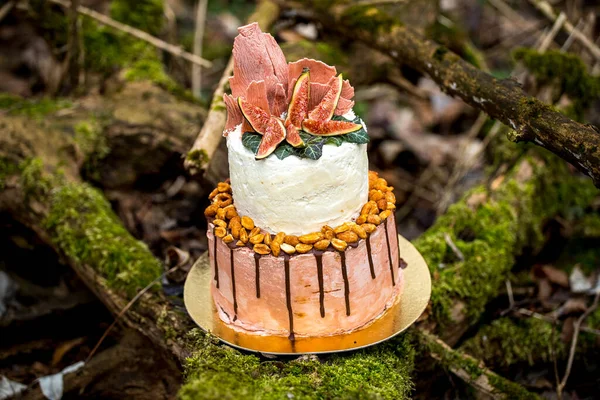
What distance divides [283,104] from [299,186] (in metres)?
0.39

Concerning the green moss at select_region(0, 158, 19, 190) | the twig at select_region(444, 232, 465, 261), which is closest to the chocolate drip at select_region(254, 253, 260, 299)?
the twig at select_region(444, 232, 465, 261)

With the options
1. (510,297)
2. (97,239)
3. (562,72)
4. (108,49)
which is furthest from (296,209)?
(108,49)

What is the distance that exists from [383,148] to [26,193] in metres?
3.30

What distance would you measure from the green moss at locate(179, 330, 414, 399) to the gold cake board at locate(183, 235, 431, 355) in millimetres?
52

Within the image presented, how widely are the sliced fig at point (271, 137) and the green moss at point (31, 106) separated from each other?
2485mm

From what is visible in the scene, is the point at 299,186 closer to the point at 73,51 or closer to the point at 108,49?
the point at 73,51

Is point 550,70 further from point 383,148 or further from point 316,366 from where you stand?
point 316,366

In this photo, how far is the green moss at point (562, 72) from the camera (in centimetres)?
417

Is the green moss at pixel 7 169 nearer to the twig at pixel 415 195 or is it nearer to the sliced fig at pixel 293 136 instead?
the sliced fig at pixel 293 136

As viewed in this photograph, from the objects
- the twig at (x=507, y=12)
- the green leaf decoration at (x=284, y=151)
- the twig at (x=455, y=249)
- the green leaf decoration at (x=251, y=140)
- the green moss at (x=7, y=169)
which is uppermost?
the green leaf decoration at (x=284, y=151)

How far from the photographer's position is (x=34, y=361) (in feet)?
12.7

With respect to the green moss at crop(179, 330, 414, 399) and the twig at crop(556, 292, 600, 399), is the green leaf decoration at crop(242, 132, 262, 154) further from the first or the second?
the twig at crop(556, 292, 600, 399)

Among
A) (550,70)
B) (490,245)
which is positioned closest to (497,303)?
(490,245)

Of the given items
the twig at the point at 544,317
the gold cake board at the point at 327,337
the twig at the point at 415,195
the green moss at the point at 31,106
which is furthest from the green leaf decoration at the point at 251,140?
the twig at the point at 415,195
